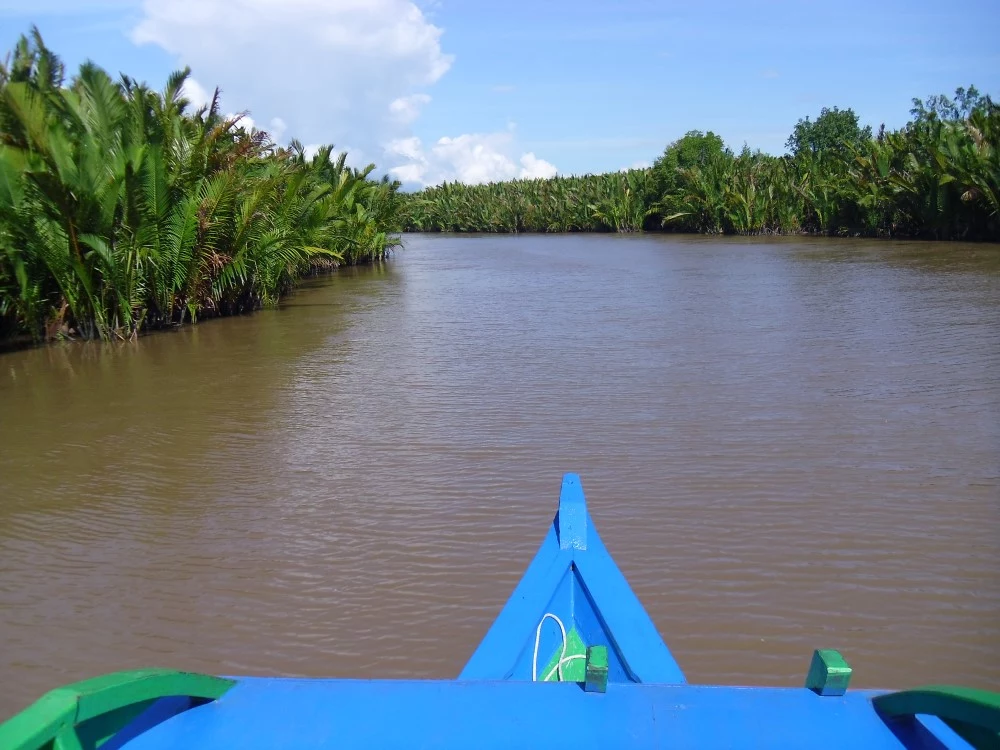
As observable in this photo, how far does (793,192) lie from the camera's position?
3247 cm

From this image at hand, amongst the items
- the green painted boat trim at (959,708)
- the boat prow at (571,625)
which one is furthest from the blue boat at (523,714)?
the boat prow at (571,625)

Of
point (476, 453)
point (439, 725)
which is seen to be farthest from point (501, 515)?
point (439, 725)

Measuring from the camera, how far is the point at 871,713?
1.96m

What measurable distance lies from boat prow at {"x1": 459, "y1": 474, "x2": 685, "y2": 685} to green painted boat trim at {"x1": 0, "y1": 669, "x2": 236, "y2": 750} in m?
0.94

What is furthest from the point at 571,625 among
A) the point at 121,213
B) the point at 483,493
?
the point at 121,213

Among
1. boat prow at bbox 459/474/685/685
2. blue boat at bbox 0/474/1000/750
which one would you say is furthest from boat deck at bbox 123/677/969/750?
boat prow at bbox 459/474/685/685

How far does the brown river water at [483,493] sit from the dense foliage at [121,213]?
93 centimetres

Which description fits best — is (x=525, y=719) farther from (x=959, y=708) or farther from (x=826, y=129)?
(x=826, y=129)

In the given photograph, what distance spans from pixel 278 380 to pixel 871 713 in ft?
26.9

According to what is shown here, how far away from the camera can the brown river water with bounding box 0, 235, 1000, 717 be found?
12.8 ft

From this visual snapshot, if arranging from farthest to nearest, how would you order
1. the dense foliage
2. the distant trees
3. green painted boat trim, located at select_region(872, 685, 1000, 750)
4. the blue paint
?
the distant trees → the dense foliage → the blue paint → green painted boat trim, located at select_region(872, 685, 1000, 750)

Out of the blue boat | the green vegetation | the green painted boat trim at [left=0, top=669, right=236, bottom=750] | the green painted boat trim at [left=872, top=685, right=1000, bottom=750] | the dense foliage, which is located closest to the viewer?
the green painted boat trim at [left=0, top=669, right=236, bottom=750]

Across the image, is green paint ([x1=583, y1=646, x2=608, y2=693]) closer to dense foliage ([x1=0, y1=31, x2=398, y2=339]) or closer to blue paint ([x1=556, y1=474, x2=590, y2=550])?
blue paint ([x1=556, y1=474, x2=590, y2=550])

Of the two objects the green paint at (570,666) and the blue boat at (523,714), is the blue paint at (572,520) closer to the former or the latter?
the green paint at (570,666)
